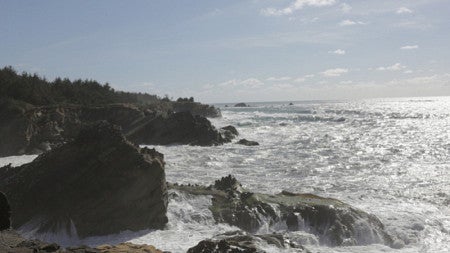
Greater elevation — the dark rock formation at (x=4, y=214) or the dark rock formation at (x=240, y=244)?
the dark rock formation at (x=4, y=214)

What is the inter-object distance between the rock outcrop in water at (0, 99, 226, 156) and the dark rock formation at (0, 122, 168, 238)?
13884 millimetres

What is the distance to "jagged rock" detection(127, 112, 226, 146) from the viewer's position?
36.6m

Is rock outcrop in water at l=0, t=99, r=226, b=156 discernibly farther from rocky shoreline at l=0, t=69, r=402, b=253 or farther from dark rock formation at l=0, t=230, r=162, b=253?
dark rock formation at l=0, t=230, r=162, b=253

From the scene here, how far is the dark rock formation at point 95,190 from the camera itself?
1319 cm

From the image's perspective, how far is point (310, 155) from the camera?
105ft

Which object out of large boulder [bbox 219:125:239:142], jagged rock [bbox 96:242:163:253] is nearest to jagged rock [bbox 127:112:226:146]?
large boulder [bbox 219:125:239:142]

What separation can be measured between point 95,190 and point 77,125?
2242cm

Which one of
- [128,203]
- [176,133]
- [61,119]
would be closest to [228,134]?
[176,133]

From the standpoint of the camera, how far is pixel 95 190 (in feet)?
44.5

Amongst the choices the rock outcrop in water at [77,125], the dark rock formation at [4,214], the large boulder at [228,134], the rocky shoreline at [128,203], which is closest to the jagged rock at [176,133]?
the rock outcrop in water at [77,125]

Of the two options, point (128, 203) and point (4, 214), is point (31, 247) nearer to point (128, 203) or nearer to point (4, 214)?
point (4, 214)

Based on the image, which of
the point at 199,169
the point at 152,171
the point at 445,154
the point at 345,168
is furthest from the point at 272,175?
the point at 445,154

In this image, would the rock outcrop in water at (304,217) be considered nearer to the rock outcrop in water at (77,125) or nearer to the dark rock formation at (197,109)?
the rock outcrop in water at (77,125)

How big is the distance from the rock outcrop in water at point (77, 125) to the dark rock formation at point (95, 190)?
13884 millimetres
